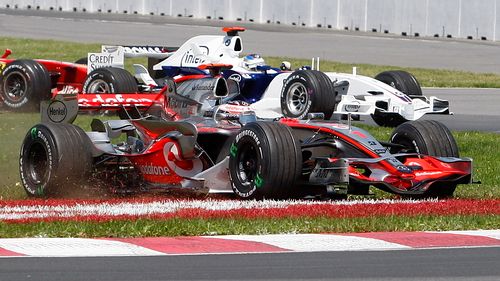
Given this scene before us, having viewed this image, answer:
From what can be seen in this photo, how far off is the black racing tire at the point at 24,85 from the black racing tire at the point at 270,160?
10924 millimetres

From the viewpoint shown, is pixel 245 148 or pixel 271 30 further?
pixel 271 30

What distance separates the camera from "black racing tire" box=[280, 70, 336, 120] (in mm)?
18062

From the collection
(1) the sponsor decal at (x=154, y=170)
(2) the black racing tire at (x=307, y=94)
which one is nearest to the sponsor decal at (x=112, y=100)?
(1) the sponsor decal at (x=154, y=170)

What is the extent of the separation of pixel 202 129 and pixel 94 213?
1989mm

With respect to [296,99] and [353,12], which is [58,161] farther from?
[353,12]

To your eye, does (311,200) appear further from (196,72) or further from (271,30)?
(271,30)

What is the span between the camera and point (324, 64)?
31172 millimetres

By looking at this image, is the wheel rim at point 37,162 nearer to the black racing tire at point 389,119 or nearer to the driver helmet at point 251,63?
the driver helmet at point 251,63

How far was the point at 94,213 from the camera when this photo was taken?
982 cm

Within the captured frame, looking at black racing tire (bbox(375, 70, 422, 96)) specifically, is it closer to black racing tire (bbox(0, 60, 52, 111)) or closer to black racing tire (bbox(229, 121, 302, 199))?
black racing tire (bbox(0, 60, 52, 111))

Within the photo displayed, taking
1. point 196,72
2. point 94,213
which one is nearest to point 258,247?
point 94,213

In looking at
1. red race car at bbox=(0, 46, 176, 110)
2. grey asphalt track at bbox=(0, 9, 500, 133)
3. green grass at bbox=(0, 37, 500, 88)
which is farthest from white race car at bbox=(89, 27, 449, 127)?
green grass at bbox=(0, 37, 500, 88)

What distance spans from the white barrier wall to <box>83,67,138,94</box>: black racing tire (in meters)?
17.7

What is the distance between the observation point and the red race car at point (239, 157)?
10.5 meters
